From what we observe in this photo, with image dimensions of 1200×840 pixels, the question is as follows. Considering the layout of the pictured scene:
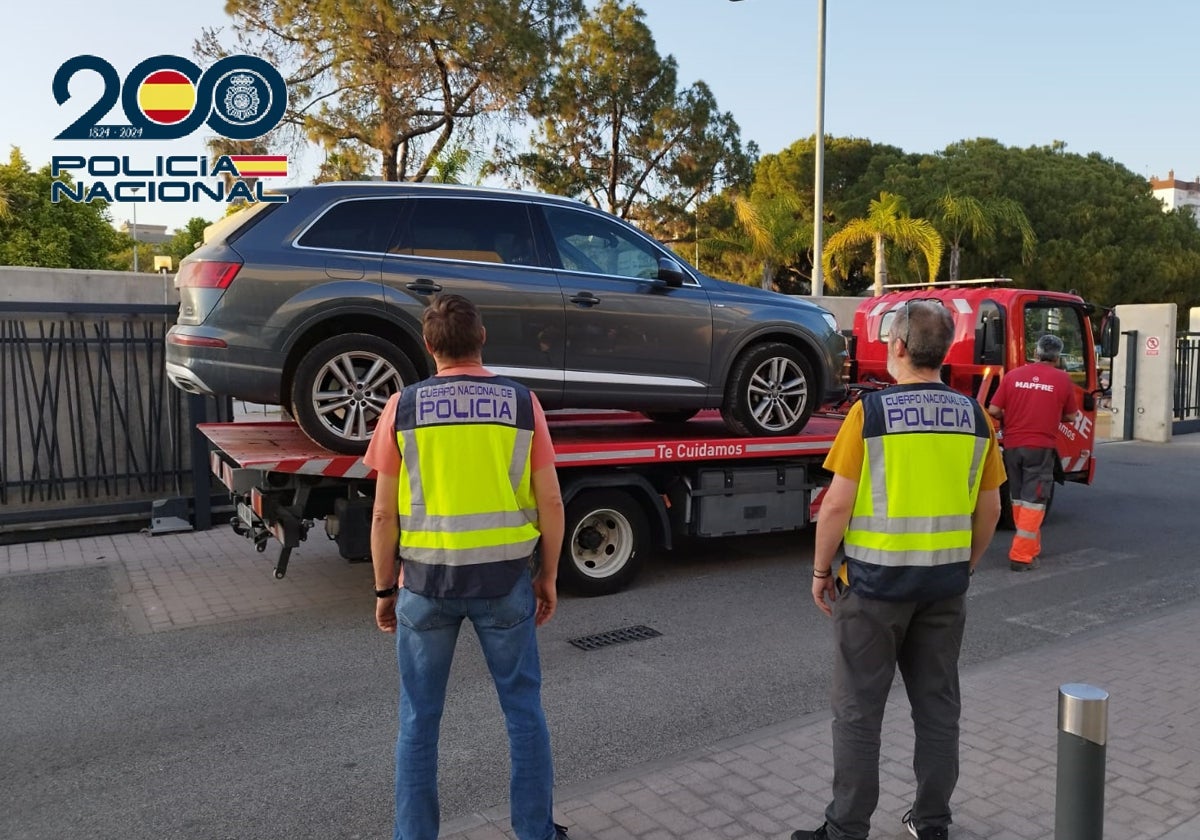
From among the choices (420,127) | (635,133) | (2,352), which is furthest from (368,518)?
(635,133)

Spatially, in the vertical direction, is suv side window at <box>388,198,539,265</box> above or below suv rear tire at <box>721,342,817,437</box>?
above

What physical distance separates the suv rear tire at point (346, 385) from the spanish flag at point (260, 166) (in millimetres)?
14422

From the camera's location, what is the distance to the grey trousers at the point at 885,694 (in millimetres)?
3275

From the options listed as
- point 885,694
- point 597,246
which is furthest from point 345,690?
point 597,246

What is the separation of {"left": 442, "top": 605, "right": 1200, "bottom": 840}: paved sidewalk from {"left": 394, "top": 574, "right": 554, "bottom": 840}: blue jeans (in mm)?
450

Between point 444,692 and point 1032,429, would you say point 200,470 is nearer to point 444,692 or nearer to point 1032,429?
point 444,692

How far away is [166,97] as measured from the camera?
15305 millimetres

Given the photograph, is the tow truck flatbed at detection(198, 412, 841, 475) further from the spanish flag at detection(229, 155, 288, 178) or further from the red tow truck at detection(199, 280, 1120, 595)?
the spanish flag at detection(229, 155, 288, 178)

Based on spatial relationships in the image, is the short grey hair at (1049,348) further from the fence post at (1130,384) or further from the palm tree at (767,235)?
the palm tree at (767,235)

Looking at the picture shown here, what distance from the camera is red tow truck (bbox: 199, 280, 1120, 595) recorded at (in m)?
6.18

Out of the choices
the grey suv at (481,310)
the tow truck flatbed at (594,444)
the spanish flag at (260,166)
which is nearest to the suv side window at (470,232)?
the grey suv at (481,310)

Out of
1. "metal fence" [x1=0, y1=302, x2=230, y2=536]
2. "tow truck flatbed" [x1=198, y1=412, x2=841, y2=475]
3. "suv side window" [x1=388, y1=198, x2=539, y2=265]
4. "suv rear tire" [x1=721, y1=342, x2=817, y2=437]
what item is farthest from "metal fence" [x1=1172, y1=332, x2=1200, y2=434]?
"metal fence" [x1=0, y1=302, x2=230, y2=536]

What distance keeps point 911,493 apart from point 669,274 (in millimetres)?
4008

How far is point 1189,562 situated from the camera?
27.2 feet
